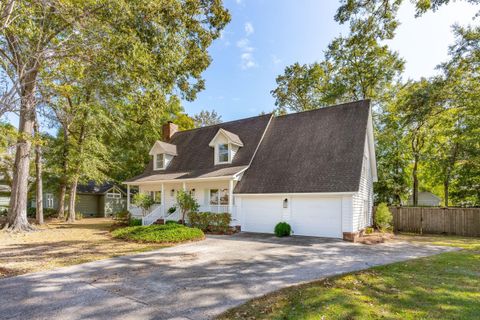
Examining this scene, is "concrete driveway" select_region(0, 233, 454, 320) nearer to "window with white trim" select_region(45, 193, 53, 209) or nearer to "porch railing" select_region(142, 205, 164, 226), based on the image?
"porch railing" select_region(142, 205, 164, 226)

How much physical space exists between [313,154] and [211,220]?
23.2ft

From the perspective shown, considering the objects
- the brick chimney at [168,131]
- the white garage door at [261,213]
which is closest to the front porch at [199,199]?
the white garage door at [261,213]

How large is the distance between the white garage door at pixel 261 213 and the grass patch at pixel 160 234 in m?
3.63

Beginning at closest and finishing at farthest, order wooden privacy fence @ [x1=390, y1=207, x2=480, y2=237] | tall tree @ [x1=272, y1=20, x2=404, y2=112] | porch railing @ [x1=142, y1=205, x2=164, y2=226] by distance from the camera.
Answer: wooden privacy fence @ [x1=390, y1=207, x2=480, y2=237] < porch railing @ [x1=142, y1=205, x2=164, y2=226] < tall tree @ [x1=272, y1=20, x2=404, y2=112]

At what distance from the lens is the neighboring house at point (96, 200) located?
31.3m

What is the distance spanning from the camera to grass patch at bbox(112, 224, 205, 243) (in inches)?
487

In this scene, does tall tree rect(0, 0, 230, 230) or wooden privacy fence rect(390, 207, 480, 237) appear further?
wooden privacy fence rect(390, 207, 480, 237)

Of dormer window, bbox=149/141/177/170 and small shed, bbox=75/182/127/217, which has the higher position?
dormer window, bbox=149/141/177/170

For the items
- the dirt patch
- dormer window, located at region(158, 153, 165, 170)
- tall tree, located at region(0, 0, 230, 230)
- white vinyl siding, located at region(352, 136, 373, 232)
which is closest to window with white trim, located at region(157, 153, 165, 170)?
dormer window, located at region(158, 153, 165, 170)

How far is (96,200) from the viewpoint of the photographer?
32.6 m

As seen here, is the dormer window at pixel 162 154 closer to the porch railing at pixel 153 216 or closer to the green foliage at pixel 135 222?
the porch railing at pixel 153 216

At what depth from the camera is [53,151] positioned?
22031mm

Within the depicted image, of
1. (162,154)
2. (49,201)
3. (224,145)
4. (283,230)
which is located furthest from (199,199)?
(49,201)

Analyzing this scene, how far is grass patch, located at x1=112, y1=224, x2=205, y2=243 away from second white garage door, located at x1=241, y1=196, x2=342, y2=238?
148 inches
